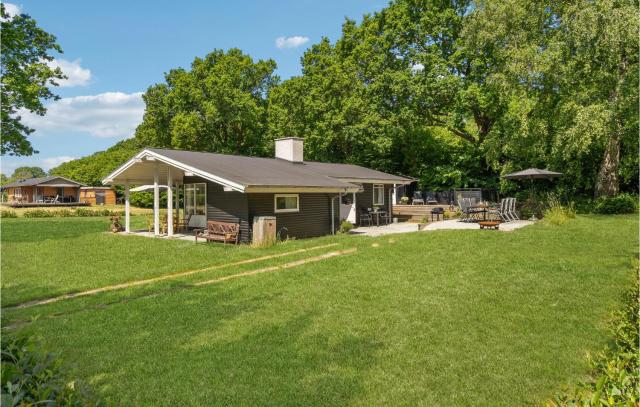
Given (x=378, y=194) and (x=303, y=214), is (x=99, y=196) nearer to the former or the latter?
(x=378, y=194)

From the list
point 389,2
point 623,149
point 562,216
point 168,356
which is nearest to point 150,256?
point 168,356

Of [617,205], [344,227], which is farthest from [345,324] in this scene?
[617,205]

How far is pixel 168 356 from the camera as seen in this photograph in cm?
532

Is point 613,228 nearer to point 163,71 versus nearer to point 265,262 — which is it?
point 265,262

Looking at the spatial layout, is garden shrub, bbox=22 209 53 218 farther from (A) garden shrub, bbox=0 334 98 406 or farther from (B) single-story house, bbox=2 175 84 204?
(A) garden shrub, bbox=0 334 98 406

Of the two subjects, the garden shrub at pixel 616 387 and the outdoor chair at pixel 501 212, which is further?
the outdoor chair at pixel 501 212

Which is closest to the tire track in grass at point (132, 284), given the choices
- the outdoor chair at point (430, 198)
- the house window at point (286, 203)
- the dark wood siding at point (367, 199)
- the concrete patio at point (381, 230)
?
the house window at point (286, 203)

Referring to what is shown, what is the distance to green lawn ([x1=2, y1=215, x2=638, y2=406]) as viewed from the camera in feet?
14.7

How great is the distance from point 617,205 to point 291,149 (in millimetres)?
15727

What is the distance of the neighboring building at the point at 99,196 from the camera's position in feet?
177

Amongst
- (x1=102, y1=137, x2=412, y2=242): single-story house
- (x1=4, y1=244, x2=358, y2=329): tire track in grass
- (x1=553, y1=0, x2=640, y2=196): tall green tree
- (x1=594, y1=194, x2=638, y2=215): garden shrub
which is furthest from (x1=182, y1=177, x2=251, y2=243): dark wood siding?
(x1=594, y1=194, x2=638, y2=215): garden shrub

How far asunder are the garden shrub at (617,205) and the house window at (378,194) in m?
10.5

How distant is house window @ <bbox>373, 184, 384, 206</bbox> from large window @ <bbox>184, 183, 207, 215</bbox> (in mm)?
9734

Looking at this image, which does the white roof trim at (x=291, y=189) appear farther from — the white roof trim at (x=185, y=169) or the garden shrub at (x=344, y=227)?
the garden shrub at (x=344, y=227)
